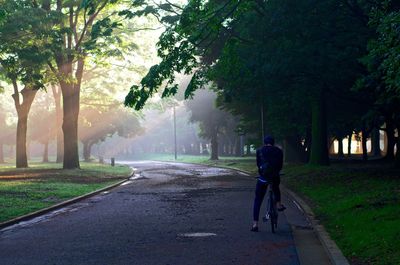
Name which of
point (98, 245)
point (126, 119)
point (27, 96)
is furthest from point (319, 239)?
point (126, 119)

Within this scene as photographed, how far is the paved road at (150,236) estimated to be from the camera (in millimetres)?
7799

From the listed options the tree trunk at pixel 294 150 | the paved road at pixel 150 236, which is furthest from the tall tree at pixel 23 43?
the tree trunk at pixel 294 150

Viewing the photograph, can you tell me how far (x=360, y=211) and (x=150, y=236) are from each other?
14.9 ft

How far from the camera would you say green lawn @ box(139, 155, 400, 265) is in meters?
7.46

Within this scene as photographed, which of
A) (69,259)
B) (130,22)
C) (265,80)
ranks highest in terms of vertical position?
(130,22)

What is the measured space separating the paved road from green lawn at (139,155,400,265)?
0.86m

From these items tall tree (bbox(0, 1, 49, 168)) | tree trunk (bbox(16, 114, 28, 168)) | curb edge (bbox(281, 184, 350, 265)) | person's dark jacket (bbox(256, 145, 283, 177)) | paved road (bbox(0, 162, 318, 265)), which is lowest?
paved road (bbox(0, 162, 318, 265))

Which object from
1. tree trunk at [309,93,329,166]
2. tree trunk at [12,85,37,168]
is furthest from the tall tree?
tree trunk at [309,93,329,166]

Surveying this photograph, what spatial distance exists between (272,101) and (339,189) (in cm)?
1003

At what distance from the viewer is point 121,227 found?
1105 cm

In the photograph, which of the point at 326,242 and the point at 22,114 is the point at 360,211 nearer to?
the point at 326,242

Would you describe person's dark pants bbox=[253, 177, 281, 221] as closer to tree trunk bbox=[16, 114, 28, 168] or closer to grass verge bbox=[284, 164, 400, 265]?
grass verge bbox=[284, 164, 400, 265]

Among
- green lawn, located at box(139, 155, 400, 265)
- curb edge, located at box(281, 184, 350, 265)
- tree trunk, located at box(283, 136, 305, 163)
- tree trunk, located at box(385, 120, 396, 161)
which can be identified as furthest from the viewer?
tree trunk, located at box(283, 136, 305, 163)

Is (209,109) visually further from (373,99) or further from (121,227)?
(121,227)
